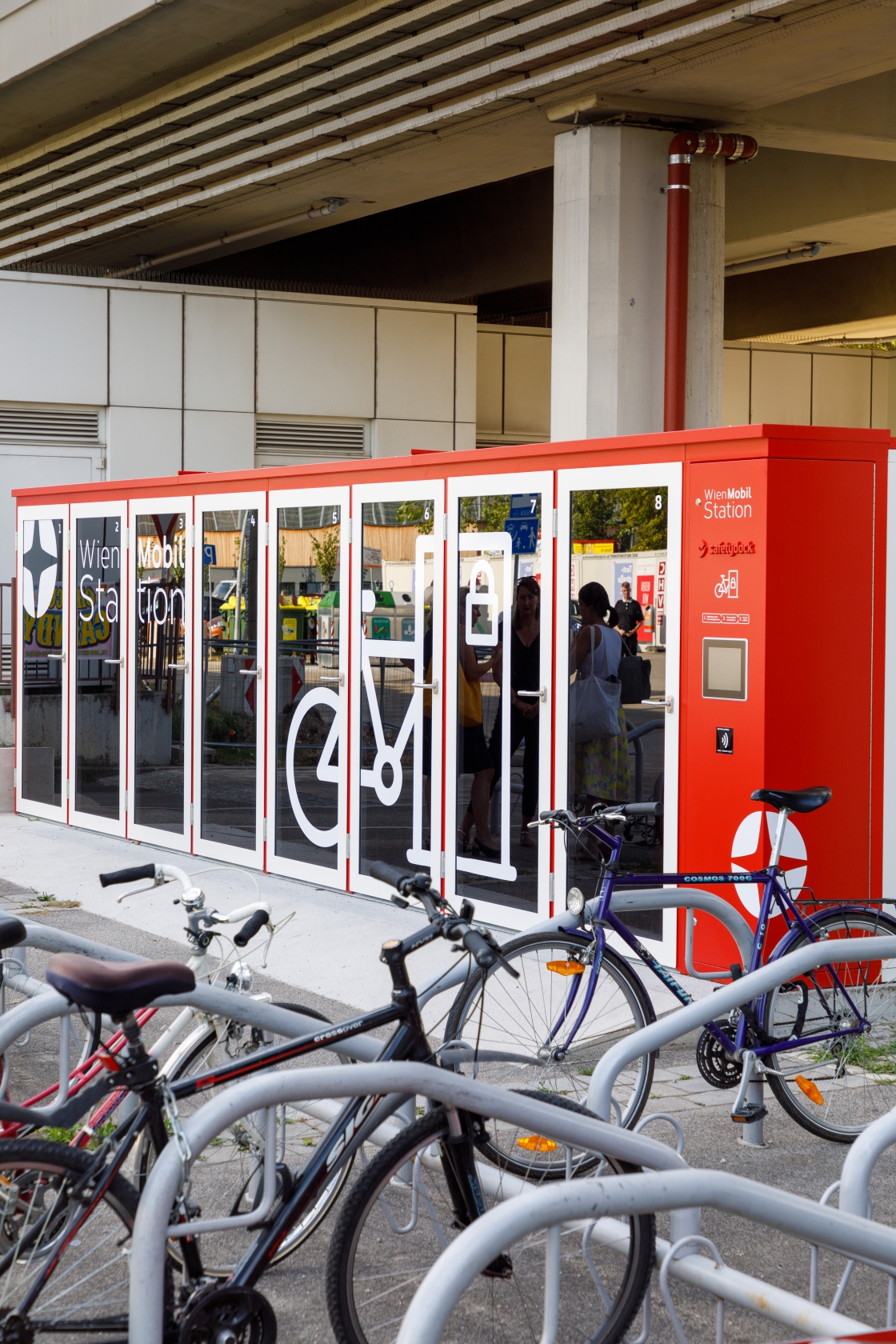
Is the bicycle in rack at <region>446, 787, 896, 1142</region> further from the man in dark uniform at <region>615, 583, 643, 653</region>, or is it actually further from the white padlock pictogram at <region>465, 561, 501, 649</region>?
the white padlock pictogram at <region>465, 561, 501, 649</region>

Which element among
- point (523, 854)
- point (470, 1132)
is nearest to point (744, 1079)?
point (470, 1132)

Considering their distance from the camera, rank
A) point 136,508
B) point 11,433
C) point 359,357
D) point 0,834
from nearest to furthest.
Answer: point 136,508, point 0,834, point 11,433, point 359,357

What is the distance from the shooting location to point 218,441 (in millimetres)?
15484

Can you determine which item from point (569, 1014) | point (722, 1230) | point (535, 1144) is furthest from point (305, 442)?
point (535, 1144)

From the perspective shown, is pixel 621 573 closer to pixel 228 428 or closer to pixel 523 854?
pixel 523 854

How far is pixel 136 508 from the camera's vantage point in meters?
9.75

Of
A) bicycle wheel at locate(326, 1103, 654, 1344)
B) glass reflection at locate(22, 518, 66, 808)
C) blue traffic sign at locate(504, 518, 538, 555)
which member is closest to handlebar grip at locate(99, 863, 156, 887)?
bicycle wheel at locate(326, 1103, 654, 1344)

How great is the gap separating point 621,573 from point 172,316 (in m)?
9.67

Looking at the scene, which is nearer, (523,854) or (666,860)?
(666,860)

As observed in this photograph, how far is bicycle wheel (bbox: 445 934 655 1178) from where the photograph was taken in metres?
4.47

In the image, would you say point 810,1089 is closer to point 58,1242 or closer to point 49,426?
point 58,1242

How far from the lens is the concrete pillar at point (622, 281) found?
11156 mm

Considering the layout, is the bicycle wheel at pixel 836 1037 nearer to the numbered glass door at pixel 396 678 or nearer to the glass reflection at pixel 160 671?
the numbered glass door at pixel 396 678

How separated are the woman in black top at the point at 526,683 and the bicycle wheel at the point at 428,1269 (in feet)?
12.6
